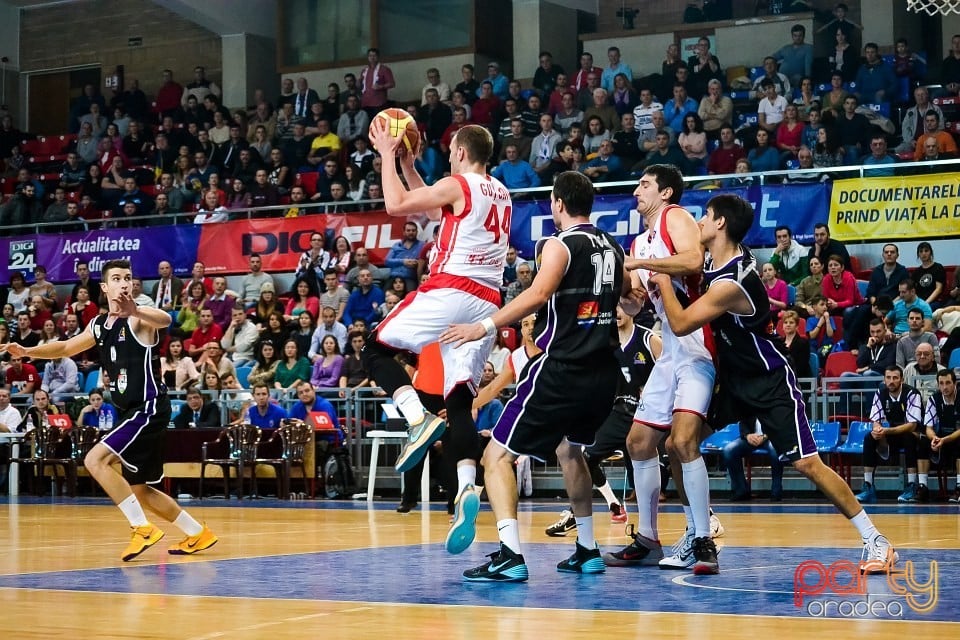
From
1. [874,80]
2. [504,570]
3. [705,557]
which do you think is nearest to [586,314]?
[504,570]

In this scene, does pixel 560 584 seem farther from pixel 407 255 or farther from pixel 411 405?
pixel 407 255

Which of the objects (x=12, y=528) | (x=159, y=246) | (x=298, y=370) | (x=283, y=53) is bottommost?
(x=12, y=528)

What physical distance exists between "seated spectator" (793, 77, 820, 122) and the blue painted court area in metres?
12.6

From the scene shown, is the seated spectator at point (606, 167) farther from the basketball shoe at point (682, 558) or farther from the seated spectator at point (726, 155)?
the basketball shoe at point (682, 558)

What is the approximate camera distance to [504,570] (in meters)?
6.57

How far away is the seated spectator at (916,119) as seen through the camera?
62.7ft

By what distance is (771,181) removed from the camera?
19.1m

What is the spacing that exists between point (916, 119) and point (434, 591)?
1513 cm

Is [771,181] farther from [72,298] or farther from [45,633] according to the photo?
[45,633]

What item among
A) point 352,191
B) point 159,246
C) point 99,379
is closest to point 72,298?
point 159,246

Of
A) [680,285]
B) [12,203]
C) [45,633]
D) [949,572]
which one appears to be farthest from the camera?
[12,203]

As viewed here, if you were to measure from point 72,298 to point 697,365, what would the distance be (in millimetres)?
17770

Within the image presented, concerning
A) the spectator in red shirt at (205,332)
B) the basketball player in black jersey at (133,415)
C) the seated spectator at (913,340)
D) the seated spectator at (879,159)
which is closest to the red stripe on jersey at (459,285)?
the basketball player in black jersey at (133,415)

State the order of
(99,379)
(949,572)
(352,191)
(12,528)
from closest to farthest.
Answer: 1. (949,572)
2. (12,528)
3. (99,379)
4. (352,191)
